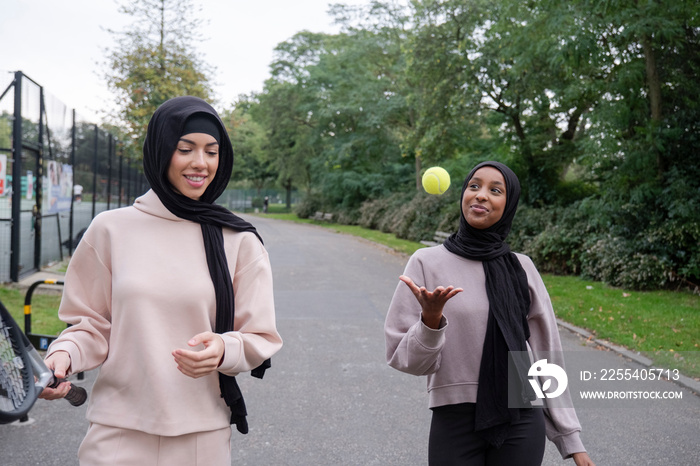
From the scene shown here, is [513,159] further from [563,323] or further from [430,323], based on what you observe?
[430,323]

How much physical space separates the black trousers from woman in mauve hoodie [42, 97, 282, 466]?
2.74 ft

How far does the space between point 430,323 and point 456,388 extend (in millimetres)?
411

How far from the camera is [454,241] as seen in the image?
272 centimetres

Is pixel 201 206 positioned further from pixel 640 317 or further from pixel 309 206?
pixel 309 206

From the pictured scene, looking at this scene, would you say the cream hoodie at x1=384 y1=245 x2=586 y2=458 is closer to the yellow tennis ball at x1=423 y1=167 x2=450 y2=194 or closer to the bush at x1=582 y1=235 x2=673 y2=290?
the yellow tennis ball at x1=423 y1=167 x2=450 y2=194

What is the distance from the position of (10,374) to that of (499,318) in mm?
1752

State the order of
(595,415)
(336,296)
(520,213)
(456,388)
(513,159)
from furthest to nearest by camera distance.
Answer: (513,159) → (520,213) → (336,296) → (595,415) → (456,388)

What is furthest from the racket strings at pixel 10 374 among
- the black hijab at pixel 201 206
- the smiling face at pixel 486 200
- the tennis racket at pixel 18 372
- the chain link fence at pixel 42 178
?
the chain link fence at pixel 42 178

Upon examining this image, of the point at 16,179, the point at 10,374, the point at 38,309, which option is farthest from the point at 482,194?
the point at 16,179

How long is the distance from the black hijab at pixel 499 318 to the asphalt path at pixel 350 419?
8.6 inches

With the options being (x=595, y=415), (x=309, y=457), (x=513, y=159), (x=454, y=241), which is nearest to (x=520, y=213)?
(x=513, y=159)

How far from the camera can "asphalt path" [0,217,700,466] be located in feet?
14.3

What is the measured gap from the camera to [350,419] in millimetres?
5051

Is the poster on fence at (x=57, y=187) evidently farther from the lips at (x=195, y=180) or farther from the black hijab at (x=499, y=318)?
the black hijab at (x=499, y=318)
